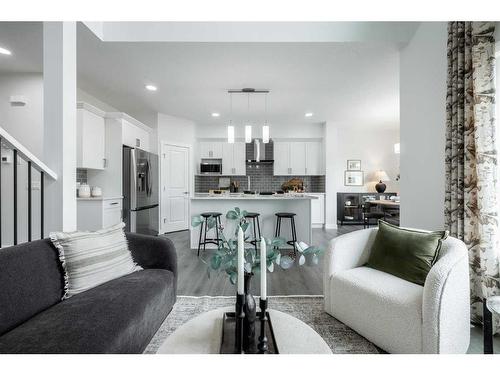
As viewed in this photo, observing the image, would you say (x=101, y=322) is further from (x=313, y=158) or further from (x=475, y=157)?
(x=313, y=158)

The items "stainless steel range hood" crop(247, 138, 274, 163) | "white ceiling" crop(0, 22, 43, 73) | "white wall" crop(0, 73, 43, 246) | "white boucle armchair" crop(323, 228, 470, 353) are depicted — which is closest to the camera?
"white boucle armchair" crop(323, 228, 470, 353)

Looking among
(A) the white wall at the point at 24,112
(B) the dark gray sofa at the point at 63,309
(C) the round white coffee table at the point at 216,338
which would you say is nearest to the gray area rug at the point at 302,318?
(B) the dark gray sofa at the point at 63,309

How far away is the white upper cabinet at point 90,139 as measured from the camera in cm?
359

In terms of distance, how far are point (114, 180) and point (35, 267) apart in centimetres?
293

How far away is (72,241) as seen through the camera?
164 centimetres

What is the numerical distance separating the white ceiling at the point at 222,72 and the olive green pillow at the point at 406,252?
7.45ft

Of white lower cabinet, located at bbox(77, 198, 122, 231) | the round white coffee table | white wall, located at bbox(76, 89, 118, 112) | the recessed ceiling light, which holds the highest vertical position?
the recessed ceiling light

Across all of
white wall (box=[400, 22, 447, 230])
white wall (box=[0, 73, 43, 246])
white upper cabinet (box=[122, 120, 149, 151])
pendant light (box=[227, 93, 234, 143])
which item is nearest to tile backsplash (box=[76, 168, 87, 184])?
white wall (box=[0, 73, 43, 246])

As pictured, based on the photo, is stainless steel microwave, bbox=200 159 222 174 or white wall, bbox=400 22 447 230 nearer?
white wall, bbox=400 22 447 230

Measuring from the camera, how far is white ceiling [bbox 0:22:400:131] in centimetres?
296

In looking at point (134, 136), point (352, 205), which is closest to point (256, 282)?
point (134, 136)

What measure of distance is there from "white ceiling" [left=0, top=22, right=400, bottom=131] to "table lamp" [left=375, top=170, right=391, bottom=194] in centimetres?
187

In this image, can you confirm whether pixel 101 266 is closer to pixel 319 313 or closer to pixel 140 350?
pixel 140 350

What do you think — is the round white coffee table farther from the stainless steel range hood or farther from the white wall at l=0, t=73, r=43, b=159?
the stainless steel range hood
